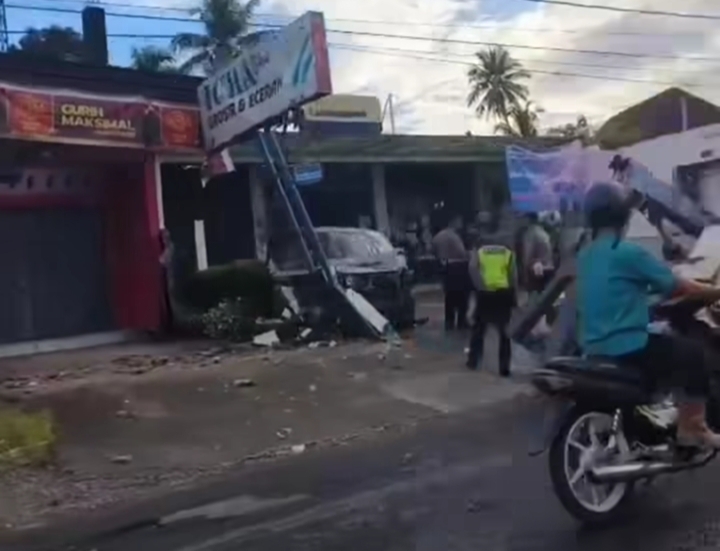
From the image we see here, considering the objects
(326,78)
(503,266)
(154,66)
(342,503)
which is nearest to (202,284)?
(326,78)

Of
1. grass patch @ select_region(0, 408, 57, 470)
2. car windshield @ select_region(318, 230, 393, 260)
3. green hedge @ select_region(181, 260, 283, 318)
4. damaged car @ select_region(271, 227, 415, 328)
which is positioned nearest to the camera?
grass patch @ select_region(0, 408, 57, 470)

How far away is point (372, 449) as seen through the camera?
30.0 feet

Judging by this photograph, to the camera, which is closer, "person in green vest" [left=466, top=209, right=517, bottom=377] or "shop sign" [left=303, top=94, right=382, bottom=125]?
"person in green vest" [left=466, top=209, right=517, bottom=377]

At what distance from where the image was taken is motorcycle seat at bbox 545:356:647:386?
5754 mm

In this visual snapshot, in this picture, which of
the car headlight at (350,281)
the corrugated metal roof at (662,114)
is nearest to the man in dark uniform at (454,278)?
the car headlight at (350,281)

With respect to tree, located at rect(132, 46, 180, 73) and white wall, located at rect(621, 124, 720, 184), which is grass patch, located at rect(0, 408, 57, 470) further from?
tree, located at rect(132, 46, 180, 73)

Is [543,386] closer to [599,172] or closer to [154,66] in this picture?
[599,172]

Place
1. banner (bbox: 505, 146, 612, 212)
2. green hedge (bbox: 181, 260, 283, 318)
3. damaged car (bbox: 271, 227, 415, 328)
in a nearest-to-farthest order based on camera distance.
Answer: green hedge (bbox: 181, 260, 283, 318) → damaged car (bbox: 271, 227, 415, 328) → banner (bbox: 505, 146, 612, 212)

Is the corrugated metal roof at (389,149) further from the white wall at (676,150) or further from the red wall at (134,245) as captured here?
the white wall at (676,150)

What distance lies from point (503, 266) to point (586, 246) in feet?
22.0

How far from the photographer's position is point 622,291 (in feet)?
19.2

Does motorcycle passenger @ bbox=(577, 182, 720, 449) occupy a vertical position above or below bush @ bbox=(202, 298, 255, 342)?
above

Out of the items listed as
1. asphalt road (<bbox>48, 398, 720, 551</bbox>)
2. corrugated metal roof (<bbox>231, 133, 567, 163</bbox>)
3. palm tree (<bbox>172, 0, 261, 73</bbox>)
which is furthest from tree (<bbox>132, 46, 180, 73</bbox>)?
asphalt road (<bbox>48, 398, 720, 551</bbox>)

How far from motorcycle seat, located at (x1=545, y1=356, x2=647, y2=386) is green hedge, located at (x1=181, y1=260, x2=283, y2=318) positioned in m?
10.5
